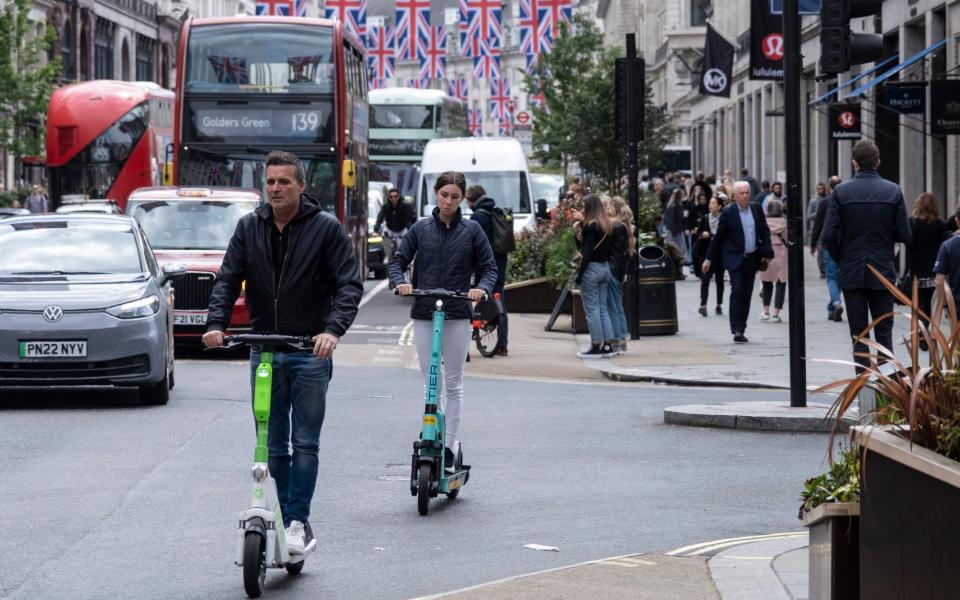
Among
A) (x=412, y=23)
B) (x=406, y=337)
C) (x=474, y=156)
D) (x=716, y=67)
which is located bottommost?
(x=406, y=337)

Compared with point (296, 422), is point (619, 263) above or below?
above

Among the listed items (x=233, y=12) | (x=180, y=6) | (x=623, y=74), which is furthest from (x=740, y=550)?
(x=233, y=12)

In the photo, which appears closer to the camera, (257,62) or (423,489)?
(423,489)

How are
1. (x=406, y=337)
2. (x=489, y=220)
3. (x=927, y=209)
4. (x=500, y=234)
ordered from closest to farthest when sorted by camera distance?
1. (x=927, y=209)
2. (x=489, y=220)
3. (x=500, y=234)
4. (x=406, y=337)

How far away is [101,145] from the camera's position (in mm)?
39094

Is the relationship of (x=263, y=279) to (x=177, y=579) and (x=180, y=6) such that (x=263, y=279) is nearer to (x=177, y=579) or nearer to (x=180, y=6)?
(x=177, y=579)

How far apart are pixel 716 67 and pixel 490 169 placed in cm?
1305

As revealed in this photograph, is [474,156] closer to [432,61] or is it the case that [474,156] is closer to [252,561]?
[252,561]

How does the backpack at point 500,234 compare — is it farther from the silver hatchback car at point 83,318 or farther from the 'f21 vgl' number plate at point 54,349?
the 'f21 vgl' number plate at point 54,349

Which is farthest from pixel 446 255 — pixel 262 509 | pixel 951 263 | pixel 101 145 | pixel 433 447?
pixel 101 145

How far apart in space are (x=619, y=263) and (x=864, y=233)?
6.46 metres

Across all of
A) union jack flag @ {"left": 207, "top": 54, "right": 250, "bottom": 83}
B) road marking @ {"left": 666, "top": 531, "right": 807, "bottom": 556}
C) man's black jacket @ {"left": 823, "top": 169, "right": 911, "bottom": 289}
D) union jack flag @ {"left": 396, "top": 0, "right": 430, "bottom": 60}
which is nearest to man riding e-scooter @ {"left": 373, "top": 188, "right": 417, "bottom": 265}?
union jack flag @ {"left": 207, "top": 54, "right": 250, "bottom": 83}

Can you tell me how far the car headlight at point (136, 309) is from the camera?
1445 centimetres

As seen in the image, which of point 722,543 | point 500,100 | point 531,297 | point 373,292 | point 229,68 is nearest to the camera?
point 722,543
